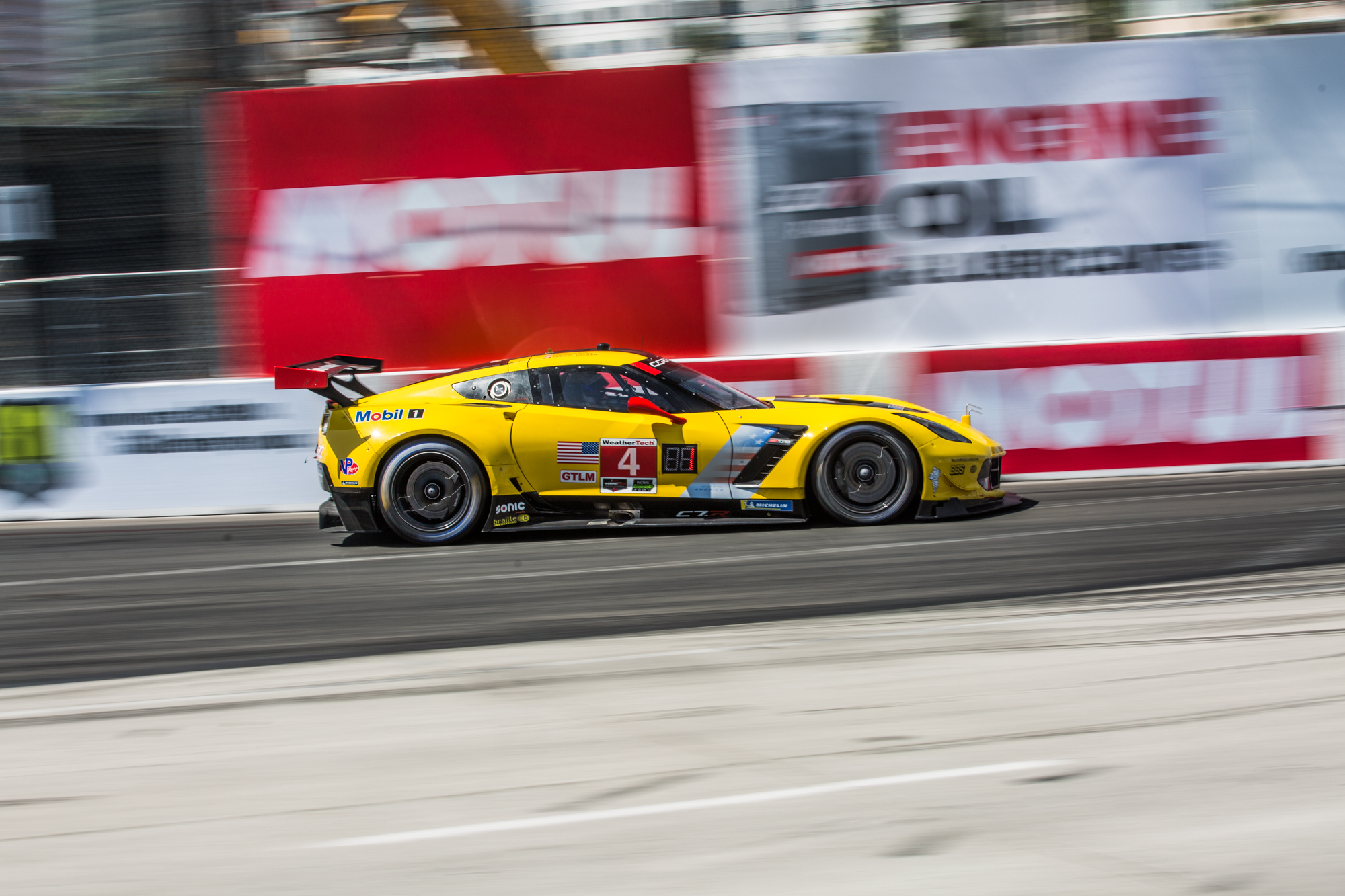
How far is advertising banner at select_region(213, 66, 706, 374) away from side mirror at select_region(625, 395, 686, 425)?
3475 mm

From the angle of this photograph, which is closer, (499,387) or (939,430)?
(939,430)

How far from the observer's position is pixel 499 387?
26.8 ft

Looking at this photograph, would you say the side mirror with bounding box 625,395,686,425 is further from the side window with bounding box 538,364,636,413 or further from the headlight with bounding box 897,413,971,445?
the headlight with bounding box 897,413,971,445

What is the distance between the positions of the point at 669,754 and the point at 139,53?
1077cm

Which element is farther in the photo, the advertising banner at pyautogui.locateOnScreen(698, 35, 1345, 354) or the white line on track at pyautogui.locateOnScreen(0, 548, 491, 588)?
the advertising banner at pyautogui.locateOnScreen(698, 35, 1345, 354)

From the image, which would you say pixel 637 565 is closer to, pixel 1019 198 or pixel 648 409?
pixel 648 409

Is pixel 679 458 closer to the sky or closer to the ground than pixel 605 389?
closer to the ground

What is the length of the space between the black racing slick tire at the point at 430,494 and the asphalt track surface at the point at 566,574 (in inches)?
6.4

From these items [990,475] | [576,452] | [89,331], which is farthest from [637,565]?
[89,331]

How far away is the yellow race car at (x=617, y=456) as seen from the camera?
25.8 feet

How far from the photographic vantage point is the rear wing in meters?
7.93

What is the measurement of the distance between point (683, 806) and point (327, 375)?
5447 mm

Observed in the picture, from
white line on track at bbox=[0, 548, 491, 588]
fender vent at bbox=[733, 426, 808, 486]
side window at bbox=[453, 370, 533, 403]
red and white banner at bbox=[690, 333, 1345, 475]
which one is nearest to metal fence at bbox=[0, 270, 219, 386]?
white line on track at bbox=[0, 548, 491, 588]

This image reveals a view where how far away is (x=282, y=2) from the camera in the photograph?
38.6ft
